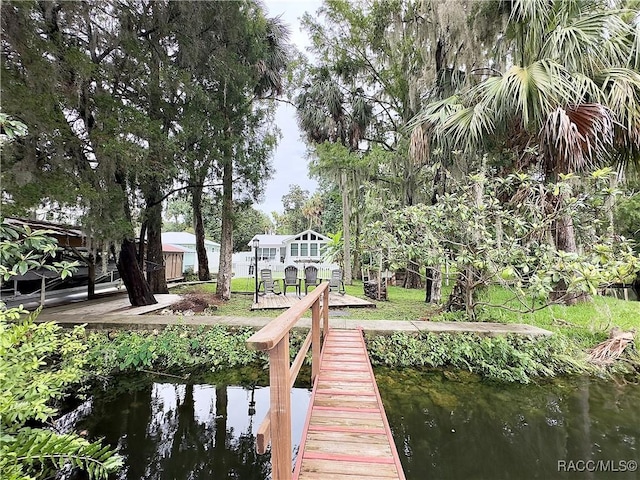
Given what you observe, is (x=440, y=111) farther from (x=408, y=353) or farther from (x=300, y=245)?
(x=300, y=245)

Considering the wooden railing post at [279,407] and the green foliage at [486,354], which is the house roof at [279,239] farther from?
Answer: the wooden railing post at [279,407]

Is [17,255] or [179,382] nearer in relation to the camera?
[17,255]

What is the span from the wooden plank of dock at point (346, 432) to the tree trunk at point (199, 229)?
24.0ft

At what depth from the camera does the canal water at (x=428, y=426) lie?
284 cm

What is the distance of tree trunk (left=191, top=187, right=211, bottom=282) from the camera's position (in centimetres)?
956

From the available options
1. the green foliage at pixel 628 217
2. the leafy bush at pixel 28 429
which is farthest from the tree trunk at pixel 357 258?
the leafy bush at pixel 28 429

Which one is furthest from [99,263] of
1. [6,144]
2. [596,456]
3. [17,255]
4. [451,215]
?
[596,456]

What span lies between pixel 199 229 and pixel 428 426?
1083cm

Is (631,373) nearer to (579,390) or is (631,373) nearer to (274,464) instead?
(579,390)

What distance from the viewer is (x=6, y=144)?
14.6 ft

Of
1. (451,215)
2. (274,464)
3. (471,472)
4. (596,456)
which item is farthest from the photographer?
(451,215)

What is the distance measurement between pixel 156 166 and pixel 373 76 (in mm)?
6893

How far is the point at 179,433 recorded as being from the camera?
3.37 metres

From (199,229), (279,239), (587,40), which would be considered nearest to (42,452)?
(587,40)
